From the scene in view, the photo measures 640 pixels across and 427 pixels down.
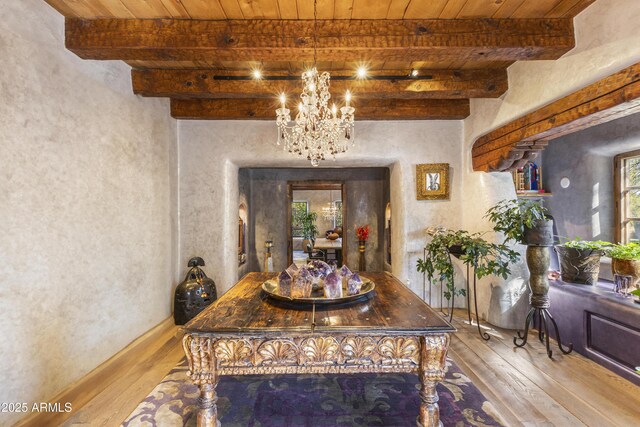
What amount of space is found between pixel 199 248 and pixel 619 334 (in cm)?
454

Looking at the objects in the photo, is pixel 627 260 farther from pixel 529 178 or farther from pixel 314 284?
pixel 314 284

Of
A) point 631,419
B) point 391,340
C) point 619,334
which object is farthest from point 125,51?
point 619,334

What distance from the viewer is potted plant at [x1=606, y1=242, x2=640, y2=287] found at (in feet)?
8.44

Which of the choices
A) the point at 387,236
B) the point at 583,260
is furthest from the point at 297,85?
the point at 387,236

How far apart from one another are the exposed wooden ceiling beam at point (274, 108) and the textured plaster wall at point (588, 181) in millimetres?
1453

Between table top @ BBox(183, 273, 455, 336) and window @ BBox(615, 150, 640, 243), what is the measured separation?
10.6 feet

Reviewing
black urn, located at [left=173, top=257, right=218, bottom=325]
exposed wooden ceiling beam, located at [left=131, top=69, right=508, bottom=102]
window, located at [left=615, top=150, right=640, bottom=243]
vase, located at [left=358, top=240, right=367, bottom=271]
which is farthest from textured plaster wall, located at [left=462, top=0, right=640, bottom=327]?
black urn, located at [left=173, top=257, right=218, bottom=325]

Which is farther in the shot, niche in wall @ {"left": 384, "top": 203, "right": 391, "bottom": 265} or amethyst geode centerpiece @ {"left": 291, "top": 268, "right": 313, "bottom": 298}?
niche in wall @ {"left": 384, "top": 203, "right": 391, "bottom": 265}

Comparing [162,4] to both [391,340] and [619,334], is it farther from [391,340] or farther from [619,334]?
[619,334]

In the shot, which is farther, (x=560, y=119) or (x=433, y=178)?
(x=433, y=178)

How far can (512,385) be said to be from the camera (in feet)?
7.62

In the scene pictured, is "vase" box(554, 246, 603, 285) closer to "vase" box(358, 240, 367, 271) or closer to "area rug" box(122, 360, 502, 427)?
"area rug" box(122, 360, 502, 427)

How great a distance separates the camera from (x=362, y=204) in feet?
20.4

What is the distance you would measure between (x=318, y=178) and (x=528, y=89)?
4.00 m
